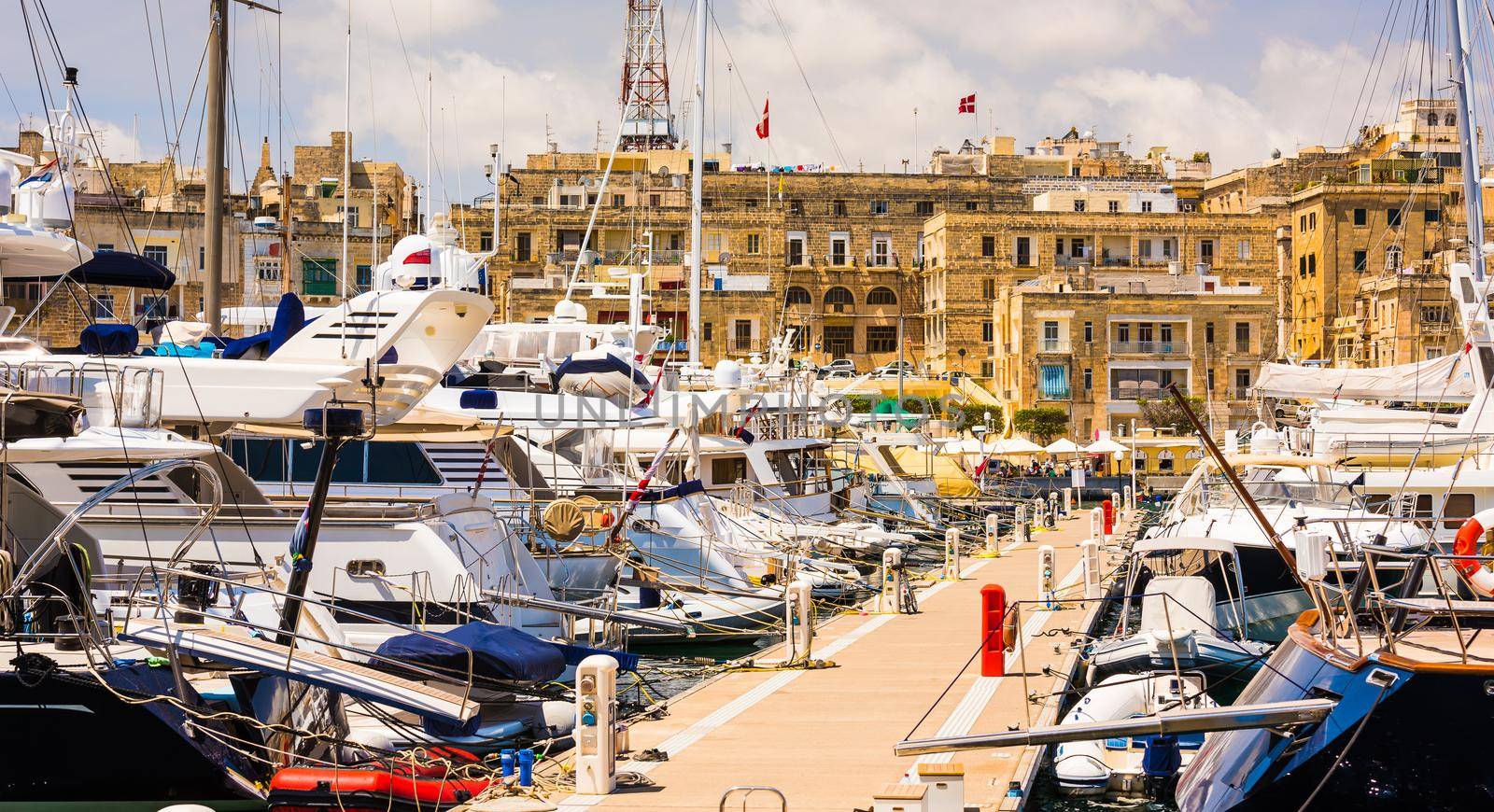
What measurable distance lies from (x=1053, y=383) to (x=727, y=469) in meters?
37.2

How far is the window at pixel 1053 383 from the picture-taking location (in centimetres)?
6612

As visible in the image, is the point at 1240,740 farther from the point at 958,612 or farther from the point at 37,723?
the point at 958,612

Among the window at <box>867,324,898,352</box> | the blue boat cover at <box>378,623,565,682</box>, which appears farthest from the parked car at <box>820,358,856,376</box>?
the blue boat cover at <box>378,623,565,682</box>

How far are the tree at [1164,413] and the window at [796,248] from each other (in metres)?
17.7

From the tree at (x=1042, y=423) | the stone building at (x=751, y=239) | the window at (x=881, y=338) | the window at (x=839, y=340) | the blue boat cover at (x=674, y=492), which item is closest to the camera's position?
the blue boat cover at (x=674, y=492)

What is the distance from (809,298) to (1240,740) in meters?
64.5

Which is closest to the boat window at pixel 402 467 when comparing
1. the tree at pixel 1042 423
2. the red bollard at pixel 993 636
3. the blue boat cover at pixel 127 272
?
the blue boat cover at pixel 127 272

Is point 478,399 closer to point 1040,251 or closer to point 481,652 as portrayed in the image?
point 481,652

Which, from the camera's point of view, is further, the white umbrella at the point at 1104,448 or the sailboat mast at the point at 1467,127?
the white umbrella at the point at 1104,448

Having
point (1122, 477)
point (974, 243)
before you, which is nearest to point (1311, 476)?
point (1122, 477)

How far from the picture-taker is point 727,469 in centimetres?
3133

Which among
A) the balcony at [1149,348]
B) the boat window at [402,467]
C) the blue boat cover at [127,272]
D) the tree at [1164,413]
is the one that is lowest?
the boat window at [402,467]

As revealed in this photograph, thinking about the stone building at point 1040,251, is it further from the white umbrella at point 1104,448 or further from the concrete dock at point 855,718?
the concrete dock at point 855,718

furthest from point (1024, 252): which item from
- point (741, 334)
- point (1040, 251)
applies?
point (741, 334)
